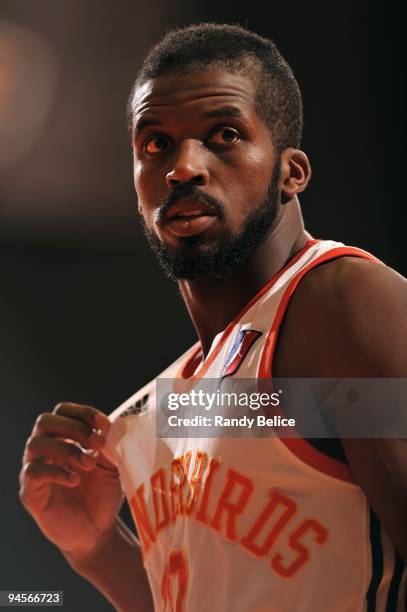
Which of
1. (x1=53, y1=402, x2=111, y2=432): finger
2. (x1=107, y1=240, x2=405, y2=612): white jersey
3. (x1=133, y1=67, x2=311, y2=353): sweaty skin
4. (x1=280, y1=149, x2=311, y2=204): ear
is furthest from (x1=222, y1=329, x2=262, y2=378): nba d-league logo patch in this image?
(x1=53, y1=402, x2=111, y2=432): finger

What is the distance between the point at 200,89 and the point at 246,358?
35 cm

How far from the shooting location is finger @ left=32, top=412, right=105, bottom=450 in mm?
1265

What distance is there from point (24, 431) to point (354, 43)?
111cm

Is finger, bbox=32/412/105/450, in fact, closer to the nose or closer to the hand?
the hand

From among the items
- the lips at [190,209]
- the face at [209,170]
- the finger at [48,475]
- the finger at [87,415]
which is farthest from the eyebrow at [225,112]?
the finger at [48,475]

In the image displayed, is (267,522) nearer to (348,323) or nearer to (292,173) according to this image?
(348,323)

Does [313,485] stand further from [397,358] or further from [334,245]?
[334,245]

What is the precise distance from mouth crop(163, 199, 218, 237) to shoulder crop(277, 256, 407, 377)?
162 millimetres

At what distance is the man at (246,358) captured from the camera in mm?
838

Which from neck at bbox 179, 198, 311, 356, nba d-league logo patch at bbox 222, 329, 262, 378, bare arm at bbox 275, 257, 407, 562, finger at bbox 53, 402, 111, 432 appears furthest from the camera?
finger at bbox 53, 402, 111, 432

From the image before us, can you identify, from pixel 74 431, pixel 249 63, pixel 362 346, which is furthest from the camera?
pixel 74 431

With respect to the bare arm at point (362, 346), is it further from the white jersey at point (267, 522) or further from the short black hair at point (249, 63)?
the short black hair at point (249, 63)

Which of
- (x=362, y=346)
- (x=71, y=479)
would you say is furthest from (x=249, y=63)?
(x=71, y=479)

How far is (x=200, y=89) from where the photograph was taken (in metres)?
1.01
